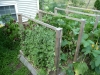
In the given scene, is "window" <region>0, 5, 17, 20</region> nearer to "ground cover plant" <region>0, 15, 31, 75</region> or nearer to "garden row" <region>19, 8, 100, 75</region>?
"ground cover plant" <region>0, 15, 31, 75</region>

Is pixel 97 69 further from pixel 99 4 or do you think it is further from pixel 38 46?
pixel 99 4

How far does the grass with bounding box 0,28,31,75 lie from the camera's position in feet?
7.36

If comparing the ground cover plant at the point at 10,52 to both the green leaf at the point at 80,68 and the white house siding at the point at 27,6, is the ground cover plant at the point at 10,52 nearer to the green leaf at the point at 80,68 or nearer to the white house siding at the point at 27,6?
the green leaf at the point at 80,68

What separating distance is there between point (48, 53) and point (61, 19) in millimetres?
857

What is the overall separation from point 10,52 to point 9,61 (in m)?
0.32

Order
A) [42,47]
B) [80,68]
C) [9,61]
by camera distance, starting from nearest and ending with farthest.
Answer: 1. [42,47]
2. [80,68]
3. [9,61]

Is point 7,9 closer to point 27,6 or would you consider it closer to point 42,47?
point 27,6

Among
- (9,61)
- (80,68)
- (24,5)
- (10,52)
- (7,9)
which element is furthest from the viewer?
(24,5)

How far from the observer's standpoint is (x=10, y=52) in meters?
2.76

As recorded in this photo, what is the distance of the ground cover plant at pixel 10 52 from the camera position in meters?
2.27

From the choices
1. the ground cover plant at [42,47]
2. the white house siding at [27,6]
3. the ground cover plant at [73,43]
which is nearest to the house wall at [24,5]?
the white house siding at [27,6]

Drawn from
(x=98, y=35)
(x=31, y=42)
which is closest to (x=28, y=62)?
(x=31, y=42)

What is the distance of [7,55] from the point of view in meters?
2.64

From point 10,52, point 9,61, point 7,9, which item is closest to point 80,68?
point 9,61
